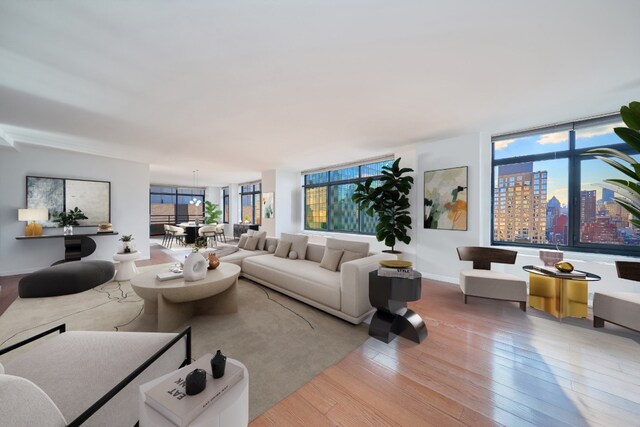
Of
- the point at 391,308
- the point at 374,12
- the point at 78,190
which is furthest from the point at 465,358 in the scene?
the point at 78,190

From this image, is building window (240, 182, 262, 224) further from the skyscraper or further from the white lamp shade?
the skyscraper

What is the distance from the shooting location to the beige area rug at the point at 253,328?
1913 mm

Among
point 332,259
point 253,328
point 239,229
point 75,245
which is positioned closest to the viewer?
point 253,328

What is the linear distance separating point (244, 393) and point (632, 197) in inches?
134

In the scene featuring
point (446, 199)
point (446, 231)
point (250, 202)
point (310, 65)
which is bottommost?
point (446, 231)

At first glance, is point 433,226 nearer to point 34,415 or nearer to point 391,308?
point 391,308

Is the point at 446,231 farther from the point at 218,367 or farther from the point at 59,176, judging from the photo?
the point at 59,176

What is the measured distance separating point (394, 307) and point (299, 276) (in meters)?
1.38

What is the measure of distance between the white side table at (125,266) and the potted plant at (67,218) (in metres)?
1.54

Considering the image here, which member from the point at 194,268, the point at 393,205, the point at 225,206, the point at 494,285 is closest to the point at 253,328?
the point at 194,268

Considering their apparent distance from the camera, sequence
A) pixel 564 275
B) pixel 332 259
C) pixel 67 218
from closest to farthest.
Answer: pixel 564 275 < pixel 332 259 < pixel 67 218

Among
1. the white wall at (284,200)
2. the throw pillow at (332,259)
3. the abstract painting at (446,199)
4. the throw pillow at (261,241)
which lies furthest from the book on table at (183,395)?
Answer: the white wall at (284,200)

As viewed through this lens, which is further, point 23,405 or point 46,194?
point 46,194

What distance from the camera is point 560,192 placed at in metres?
3.67
